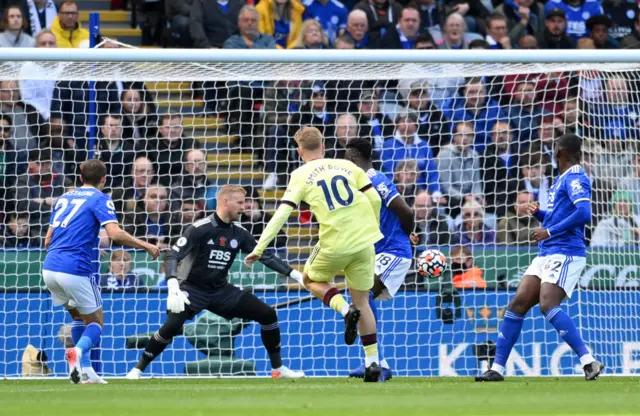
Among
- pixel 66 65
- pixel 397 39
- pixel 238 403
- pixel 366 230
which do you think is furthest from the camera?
pixel 397 39

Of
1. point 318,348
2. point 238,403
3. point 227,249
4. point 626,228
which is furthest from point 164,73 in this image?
point 238,403

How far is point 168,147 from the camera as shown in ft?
43.2

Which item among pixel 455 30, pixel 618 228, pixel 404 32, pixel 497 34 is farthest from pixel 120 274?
pixel 497 34

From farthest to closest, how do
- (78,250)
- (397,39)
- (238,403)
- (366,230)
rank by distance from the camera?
(397,39)
(78,250)
(366,230)
(238,403)

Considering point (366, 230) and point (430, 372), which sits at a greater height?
point (366, 230)

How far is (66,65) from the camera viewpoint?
11.8 metres

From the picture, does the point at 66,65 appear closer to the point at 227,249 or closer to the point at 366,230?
the point at 227,249

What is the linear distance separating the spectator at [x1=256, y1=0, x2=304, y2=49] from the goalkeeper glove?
5.66m

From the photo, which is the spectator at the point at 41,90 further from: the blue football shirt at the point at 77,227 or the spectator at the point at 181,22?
the blue football shirt at the point at 77,227

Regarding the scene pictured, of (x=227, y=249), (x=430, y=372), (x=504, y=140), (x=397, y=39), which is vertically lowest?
(x=430, y=372)

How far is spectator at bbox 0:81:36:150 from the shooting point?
12820 mm

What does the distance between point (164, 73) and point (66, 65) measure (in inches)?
38.4

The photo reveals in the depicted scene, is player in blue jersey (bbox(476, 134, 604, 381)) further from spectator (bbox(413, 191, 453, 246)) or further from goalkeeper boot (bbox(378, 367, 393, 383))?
spectator (bbox(413, 191, 453, 246))

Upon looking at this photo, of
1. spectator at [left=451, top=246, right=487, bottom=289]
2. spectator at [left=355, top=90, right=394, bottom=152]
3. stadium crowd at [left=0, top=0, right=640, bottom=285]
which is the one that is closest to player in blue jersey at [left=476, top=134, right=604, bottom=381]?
stadium crowd at [left=0, top=0, right=640, bottom=285]
